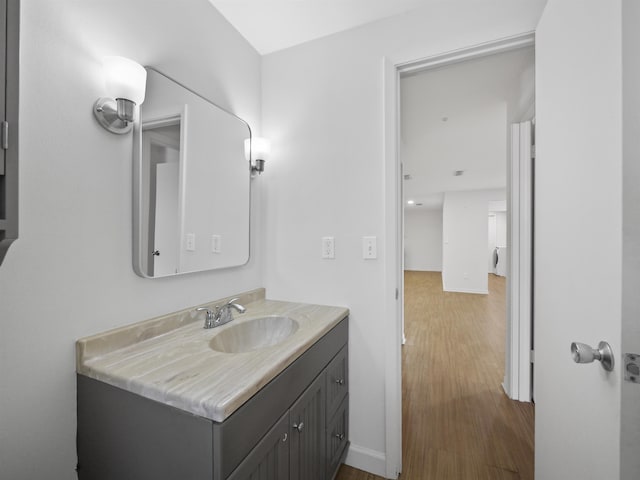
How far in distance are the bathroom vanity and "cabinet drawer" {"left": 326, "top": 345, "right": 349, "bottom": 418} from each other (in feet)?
0.05

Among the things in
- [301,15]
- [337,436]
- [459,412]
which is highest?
[301,15]

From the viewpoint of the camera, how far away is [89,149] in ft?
3.05

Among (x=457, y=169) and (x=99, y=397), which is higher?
(x=457, y=169)

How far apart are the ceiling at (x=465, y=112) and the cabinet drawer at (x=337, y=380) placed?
1.61m

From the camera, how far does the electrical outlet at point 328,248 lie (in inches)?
62.1

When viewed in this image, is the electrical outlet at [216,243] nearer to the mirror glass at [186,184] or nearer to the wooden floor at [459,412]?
the mirror glass at [186,184]

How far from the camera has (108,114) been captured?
0.96 metres

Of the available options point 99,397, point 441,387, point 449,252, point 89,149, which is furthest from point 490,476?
point 449,252

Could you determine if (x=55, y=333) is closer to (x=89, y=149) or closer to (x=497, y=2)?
(x=89, y=149)

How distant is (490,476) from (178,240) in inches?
77.9

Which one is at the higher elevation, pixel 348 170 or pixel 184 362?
pixel 348 170

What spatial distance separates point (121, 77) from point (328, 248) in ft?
3.79

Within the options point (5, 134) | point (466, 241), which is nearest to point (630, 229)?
point (5, 134)

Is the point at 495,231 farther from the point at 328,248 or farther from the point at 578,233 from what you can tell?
the point at 578,233
